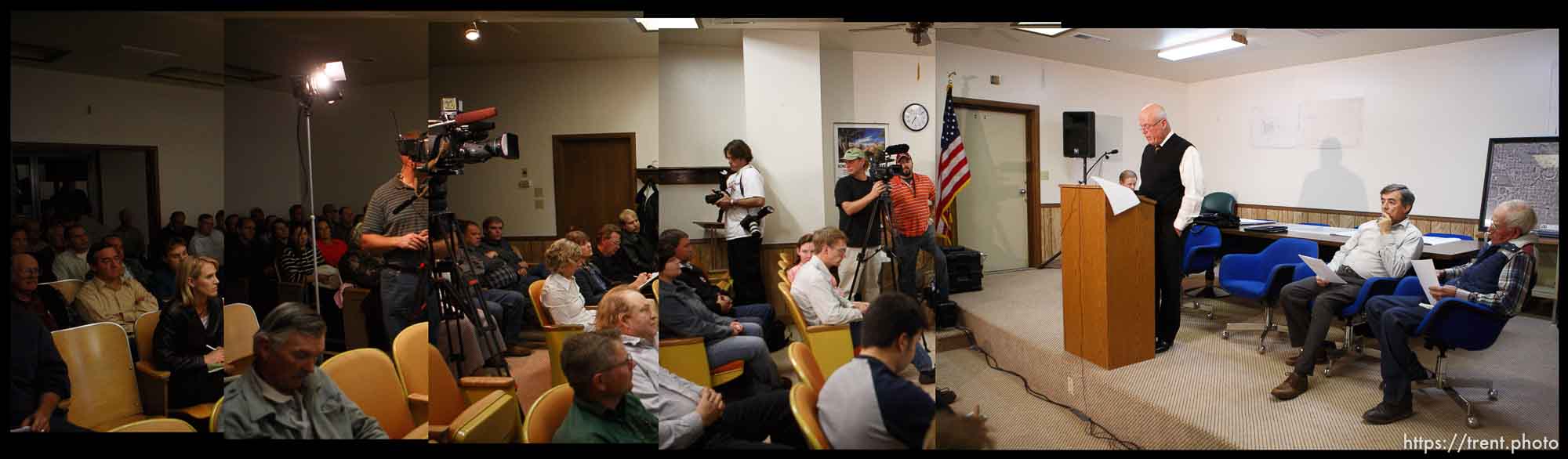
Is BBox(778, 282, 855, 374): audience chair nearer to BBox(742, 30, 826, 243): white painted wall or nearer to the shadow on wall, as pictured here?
BBox(742, 30, 826, 243): white painted wall

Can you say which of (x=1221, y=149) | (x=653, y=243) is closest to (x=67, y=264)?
(x=653, y=243)

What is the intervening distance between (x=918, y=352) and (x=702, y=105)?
4.00 feet

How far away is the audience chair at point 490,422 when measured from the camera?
2.28m

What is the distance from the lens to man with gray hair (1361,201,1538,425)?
2662mm

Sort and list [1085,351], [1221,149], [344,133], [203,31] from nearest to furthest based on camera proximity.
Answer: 1. [344,133]
2. [203,31]
3. [1085,351]
4. [1221,149]

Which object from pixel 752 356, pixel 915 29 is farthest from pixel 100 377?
pixel 915 29

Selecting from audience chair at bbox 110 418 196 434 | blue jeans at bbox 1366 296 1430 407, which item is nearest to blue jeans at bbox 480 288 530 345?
audience chair at bbox 110 418 196 434

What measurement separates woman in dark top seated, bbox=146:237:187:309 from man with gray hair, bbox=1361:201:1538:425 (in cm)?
493

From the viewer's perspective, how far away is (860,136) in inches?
98.9

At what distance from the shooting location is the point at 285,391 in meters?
2.20

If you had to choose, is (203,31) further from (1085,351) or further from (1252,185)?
(1252,185)

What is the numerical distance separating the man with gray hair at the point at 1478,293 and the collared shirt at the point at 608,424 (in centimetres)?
277

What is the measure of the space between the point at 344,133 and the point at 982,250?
2.86 m

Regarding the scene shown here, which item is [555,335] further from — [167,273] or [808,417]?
[167,273]
